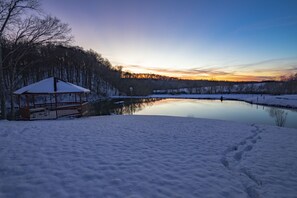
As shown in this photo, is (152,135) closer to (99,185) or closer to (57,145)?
(57,145)

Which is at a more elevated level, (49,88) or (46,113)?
(49,88)

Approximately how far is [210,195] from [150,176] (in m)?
1.42

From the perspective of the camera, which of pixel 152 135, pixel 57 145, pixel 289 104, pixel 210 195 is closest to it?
pixel 210 195

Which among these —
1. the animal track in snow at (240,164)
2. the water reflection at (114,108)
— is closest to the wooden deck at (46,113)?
the water reflection at (114,108)

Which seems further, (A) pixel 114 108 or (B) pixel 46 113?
(A) pixel 114 108

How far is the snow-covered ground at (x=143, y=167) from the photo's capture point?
13.1 ft

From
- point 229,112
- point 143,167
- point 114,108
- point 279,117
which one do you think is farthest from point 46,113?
point 279,117

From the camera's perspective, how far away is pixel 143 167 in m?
5.18

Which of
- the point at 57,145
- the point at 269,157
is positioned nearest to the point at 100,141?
the point at 57,145

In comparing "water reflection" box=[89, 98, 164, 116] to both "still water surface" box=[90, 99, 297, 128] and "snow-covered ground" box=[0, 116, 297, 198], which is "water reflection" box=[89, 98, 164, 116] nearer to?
"still water surface" box=[90, 99, 297, 128]

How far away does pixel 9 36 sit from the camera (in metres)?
16.5

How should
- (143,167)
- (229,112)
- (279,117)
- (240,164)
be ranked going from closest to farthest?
(143,167), (240,164), (279,117), (229,112)

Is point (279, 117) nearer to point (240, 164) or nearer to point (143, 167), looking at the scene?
point (240, 164)

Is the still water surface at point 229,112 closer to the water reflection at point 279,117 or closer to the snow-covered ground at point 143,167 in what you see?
the water reflection at point 279,117
